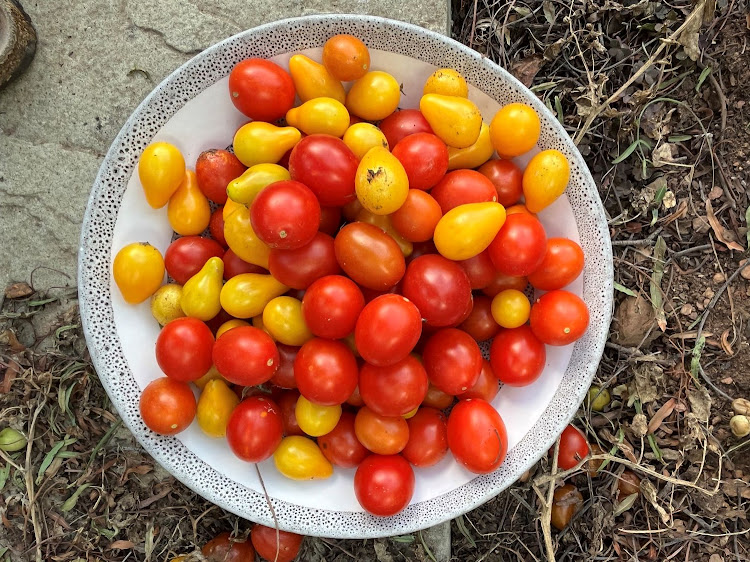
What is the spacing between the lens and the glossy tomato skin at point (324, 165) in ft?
4.68

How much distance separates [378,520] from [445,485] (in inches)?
8.2

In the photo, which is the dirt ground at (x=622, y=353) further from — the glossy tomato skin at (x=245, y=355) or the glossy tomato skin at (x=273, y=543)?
the glossy tomato skin at (x=245, y=355)

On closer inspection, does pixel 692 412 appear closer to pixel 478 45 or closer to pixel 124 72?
pixel 478 45

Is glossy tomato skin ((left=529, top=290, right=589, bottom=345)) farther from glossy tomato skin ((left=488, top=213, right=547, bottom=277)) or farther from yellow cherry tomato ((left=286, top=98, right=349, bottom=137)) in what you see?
yellow cherry tomato ((left=286, top=98, right=349, bottom=137))

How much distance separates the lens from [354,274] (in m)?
1.45

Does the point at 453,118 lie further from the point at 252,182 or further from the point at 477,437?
the point at 477,437

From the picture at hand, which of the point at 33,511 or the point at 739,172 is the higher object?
the point at 739,172

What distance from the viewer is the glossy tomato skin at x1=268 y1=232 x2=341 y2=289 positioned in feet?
4.85

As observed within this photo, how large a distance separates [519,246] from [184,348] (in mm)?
869

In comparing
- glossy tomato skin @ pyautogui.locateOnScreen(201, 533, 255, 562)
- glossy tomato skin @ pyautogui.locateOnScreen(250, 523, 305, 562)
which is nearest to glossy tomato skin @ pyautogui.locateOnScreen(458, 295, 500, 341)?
glossy tomato skin @ pyautogui.locateOnScreen(250, 523, 305, 562)

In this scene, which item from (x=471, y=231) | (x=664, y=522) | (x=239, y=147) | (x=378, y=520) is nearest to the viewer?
(x=471, y=231)

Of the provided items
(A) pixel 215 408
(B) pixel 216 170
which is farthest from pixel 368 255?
(A) pixel 215 408

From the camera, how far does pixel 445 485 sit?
1.69 meters

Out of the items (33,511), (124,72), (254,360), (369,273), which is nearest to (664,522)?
(369,273)
